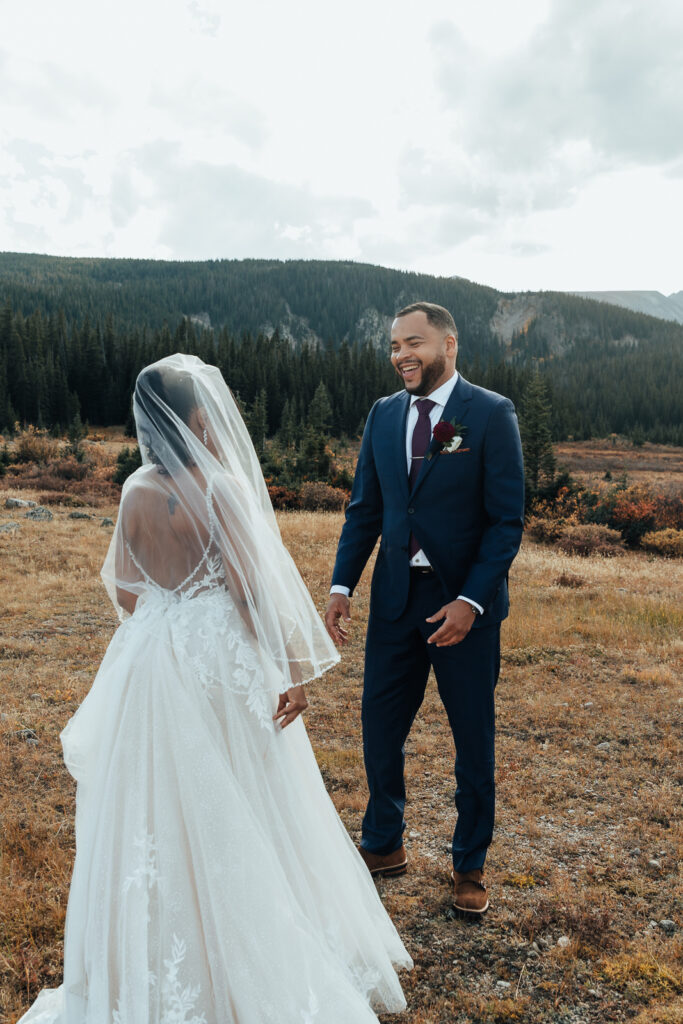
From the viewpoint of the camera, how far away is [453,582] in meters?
3.28

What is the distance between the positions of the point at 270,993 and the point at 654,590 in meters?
12.5

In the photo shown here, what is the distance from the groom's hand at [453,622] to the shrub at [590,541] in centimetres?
1711

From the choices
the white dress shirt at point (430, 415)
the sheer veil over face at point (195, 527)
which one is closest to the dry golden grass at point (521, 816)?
the sheer veil over face at point (195, 527)

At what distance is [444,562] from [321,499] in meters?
20.9

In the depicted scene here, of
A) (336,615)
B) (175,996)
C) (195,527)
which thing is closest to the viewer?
(175,996)

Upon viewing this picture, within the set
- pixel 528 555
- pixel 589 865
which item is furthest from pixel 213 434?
pixel 528 555

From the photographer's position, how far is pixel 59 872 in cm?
375

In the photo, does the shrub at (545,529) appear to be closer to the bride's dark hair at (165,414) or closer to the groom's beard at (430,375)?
the groom's beard at (430,375)

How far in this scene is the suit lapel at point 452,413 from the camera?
3.31 m

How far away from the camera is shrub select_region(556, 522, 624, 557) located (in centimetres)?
1936

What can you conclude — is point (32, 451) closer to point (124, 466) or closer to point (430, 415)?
point (124, 466)

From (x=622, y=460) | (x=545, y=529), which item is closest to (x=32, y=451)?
(x=545, y=529)

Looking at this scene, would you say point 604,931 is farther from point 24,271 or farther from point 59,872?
point 24,271

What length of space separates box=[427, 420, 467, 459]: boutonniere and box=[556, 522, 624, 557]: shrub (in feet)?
55.8
